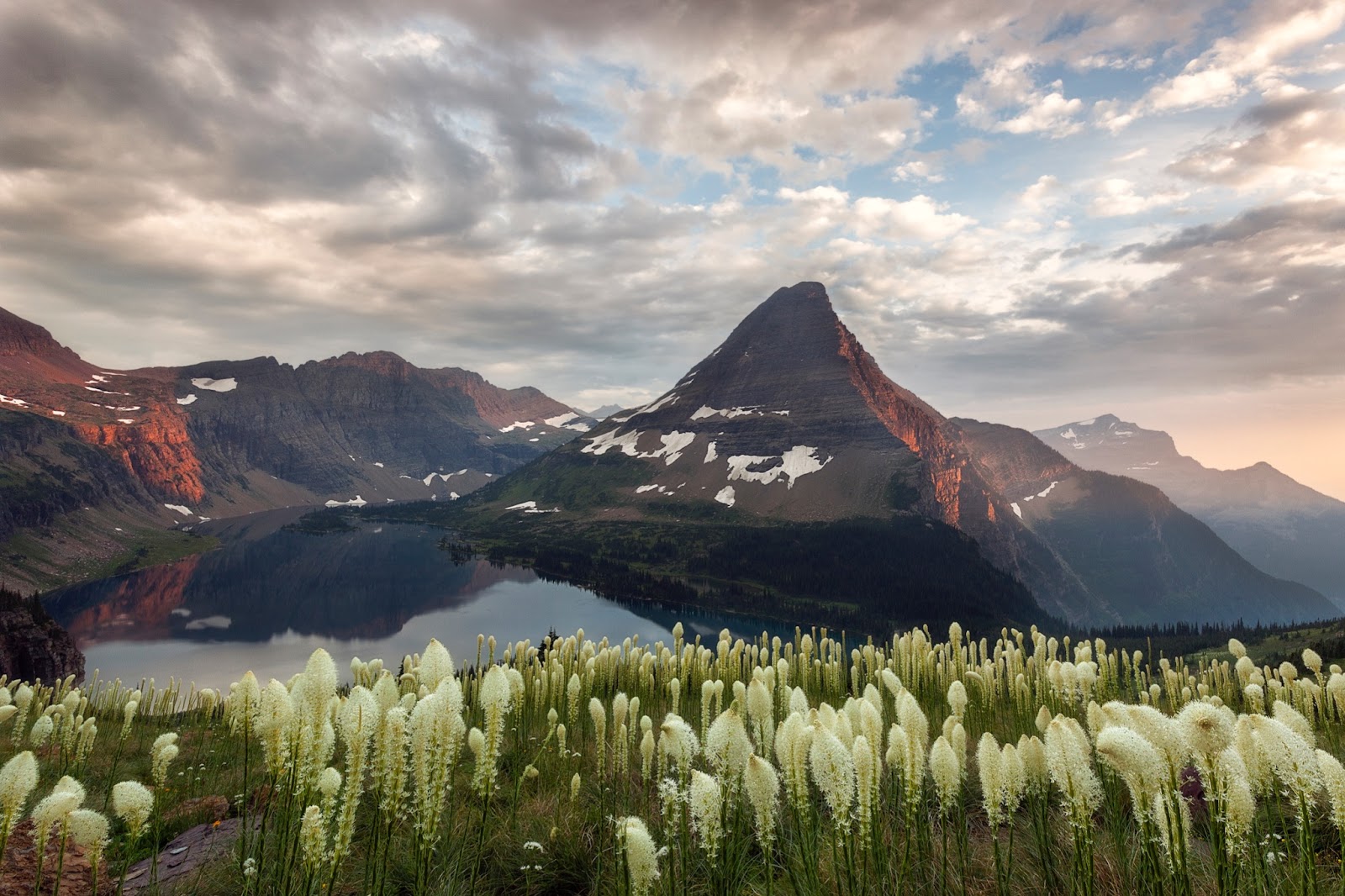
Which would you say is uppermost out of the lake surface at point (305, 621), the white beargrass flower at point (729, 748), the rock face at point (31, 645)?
the white beargrass flower at point (729, 748)

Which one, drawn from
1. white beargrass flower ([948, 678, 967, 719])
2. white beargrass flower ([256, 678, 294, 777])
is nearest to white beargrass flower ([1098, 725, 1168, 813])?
white beargrass flower ([948, 678, 967, 719])

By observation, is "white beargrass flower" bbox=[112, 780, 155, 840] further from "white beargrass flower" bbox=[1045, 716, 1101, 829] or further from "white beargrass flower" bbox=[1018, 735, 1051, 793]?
"white beargrass flower" bbox=[1018, 735, 1051, 793]

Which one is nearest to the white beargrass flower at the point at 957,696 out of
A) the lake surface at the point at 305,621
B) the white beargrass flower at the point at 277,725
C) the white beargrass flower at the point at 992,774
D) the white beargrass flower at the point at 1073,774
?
the white beargrass flower at the point at 992,774

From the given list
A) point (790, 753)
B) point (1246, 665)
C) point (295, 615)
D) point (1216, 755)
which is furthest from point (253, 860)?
point (295, 615)

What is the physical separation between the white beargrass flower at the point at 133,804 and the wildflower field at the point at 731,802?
0.08 ft

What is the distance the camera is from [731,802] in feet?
16.2

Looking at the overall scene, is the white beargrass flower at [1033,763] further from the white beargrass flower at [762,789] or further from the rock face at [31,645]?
the rock face at [31,645]

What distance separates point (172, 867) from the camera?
781 centimetres

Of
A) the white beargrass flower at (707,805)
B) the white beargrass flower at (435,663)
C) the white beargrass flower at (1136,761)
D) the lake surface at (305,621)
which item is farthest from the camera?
the lake surface at (305,621)

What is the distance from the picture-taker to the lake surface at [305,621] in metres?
112

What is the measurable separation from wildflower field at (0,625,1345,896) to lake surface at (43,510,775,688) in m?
92.6

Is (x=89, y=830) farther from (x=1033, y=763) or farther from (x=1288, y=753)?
(x=1288, y=753)

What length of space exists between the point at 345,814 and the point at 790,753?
9.85ft

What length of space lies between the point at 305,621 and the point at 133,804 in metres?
173
